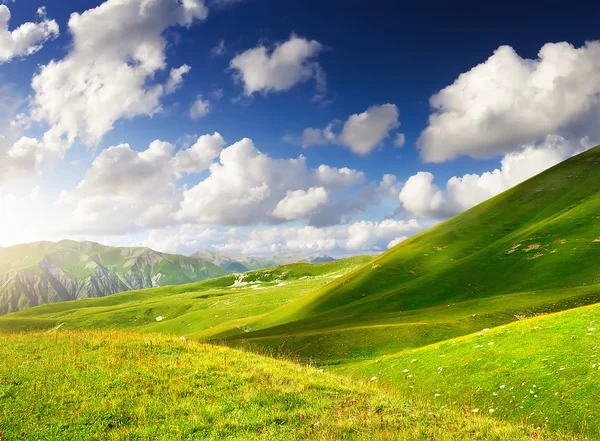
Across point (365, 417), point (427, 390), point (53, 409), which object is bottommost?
point (427, 390)

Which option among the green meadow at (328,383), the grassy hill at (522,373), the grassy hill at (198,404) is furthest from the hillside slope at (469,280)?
the grassy hill at (198,404)

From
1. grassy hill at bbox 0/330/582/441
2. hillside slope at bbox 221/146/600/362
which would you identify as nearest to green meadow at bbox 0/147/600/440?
grassy hill at bbox 0/330/582/441

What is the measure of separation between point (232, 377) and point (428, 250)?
101 metres

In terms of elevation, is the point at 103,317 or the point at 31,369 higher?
the point at 31,369

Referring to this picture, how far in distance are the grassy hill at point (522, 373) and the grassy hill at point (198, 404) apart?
3773 millimetres

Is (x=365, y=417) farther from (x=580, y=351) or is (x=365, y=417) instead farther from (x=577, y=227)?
(x=577, y=227)

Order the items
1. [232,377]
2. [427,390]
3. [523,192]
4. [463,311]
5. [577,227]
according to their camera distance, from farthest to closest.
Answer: [523,192] → [577,227] → [463,311] → [427,390] → [232,377]

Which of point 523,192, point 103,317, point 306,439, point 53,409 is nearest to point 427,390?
point 306,439

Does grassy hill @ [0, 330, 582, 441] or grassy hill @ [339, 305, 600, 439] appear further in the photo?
grassy hill @ [339, 305, 600, 439]

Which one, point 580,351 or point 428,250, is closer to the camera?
point 580,351

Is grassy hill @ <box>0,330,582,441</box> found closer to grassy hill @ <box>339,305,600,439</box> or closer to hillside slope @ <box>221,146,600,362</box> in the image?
grassy hill @ <box>339,305,600,439</box>

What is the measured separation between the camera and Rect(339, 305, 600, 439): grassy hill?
15969 millimetres

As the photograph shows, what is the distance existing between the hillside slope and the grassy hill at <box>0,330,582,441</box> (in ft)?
94.9

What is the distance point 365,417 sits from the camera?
40.3 ft
